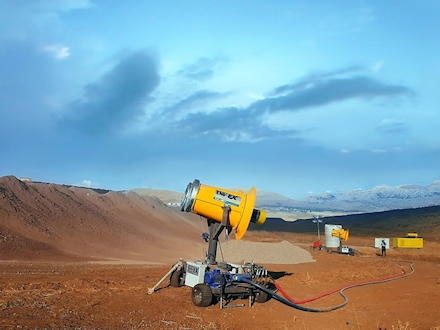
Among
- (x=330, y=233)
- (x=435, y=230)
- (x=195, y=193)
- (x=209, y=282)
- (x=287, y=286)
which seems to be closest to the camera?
(x=209, y=282)

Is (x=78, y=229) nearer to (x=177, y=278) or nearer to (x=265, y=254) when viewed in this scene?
(x=265, y=254)

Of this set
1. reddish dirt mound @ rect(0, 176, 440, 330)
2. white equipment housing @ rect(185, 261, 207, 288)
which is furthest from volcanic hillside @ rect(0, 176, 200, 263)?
white equipment housing @ rect(185, 261, 207, 288)

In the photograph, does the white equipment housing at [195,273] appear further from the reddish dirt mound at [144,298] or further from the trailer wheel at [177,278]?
the trailer wheel at [177,278]

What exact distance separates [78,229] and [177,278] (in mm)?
26001

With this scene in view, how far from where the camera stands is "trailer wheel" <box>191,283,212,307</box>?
36.8 feet

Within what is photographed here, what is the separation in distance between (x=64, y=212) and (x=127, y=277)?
24.8 m

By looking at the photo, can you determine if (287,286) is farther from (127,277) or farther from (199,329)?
(199,329)

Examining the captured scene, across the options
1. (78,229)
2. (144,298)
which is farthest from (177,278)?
(78,229)

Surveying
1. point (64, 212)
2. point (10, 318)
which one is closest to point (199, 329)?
point (10, 318)

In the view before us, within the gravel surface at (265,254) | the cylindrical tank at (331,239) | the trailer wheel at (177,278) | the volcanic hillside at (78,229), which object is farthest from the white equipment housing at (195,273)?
the cylindrical tank at (331,239)

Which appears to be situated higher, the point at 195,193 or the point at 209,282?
the point at 195,193

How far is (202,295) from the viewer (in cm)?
1126

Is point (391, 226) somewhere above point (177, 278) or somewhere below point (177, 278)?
above

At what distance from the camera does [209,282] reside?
11.9m
